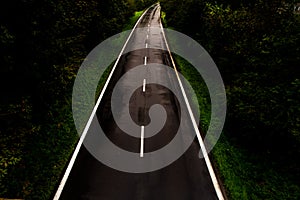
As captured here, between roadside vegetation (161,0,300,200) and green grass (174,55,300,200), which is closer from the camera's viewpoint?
green grass (174,55,300,200)

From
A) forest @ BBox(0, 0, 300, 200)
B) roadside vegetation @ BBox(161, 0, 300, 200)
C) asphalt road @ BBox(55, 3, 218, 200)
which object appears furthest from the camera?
roadside vegetation @ BBox(161, 0, 300, 200)

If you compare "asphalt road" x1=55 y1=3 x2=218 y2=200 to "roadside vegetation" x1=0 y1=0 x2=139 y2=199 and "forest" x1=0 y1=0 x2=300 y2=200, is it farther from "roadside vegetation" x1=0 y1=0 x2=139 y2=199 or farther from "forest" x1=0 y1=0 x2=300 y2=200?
"roadside vegetation" x1=0 y1=0 x2=139 y2=199

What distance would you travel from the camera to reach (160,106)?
14289mm

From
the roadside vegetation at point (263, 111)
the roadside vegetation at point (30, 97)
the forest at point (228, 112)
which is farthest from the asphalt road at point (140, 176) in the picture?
the roadside vegetation at point (263, 111)

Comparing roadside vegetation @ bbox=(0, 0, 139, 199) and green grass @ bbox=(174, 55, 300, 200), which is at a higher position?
roadside vegetation @ bbox=(0, 0, 139, 199)

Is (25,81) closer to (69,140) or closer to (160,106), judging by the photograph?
(69,140)

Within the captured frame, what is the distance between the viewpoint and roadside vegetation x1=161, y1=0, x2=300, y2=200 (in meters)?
8.82

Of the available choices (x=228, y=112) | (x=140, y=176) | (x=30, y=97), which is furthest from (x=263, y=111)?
(x=30, y=97)

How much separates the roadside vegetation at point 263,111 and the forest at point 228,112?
3cm

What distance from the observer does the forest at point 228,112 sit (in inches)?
325

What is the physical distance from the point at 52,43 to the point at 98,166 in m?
5.09

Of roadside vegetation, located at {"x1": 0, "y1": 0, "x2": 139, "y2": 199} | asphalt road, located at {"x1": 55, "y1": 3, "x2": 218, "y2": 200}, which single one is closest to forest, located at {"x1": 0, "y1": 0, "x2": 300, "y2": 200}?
roadside vegetation, located at {"x1": 0, "y1": 0, "x2": 139, "y2": 199}

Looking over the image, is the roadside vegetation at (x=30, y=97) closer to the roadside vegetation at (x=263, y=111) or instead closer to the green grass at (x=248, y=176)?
the green grass at (x=248, y=176)

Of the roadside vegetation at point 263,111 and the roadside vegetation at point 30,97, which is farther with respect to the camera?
the roadside vegetation at point 263,111
